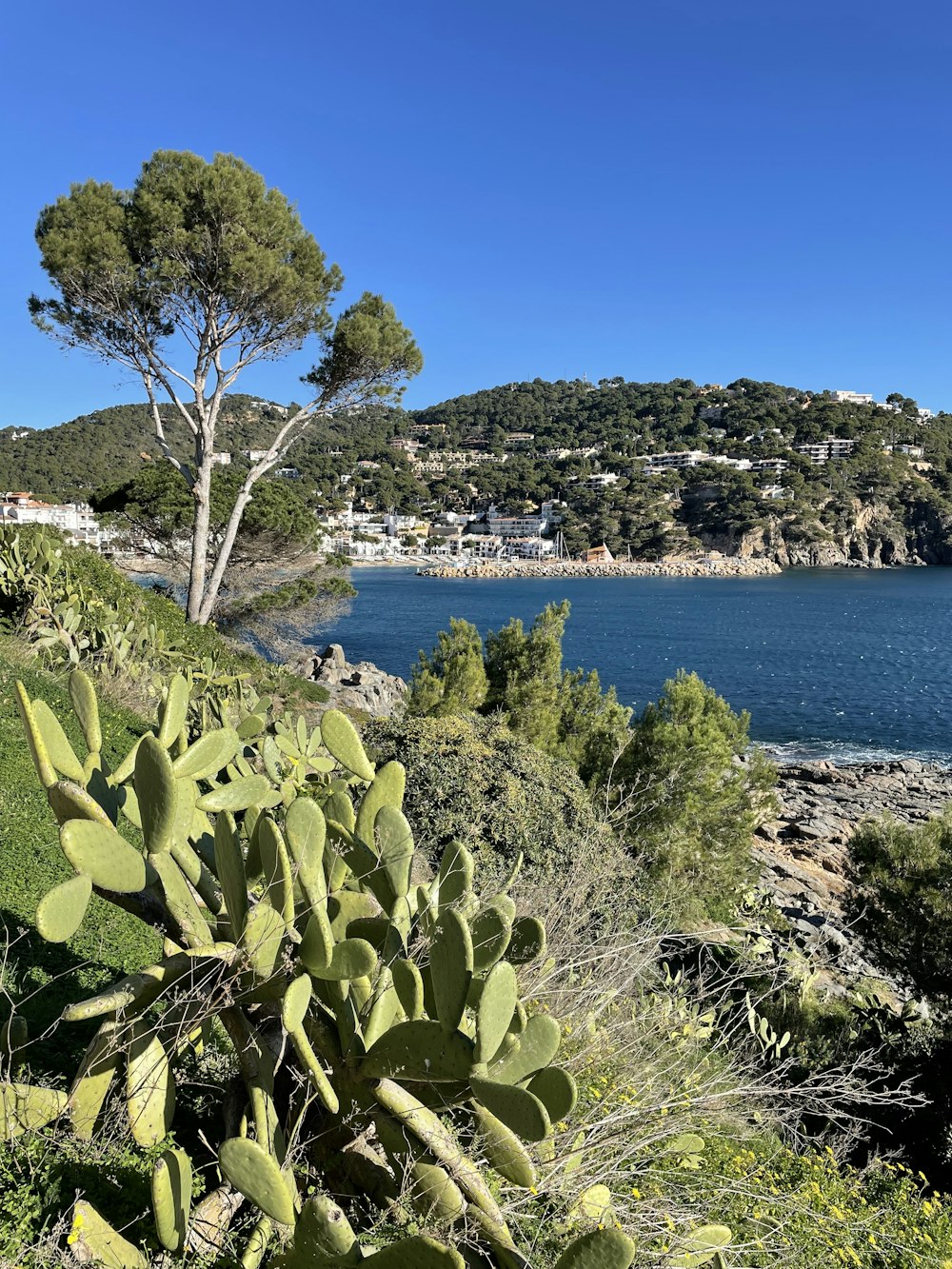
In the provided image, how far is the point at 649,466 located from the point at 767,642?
80.5 m

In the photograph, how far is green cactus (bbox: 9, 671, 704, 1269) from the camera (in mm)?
1639

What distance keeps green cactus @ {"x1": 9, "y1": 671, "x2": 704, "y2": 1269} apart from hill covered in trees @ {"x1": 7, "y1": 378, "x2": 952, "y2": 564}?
5135 cm

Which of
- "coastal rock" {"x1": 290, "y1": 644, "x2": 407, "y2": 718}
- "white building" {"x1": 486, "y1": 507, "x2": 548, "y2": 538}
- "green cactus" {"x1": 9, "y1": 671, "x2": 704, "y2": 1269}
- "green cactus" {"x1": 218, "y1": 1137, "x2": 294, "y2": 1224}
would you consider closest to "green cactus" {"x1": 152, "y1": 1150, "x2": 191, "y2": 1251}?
"green cactus" {"x1": 9, "y1": 671, "x2": 704, "y2": 1269}

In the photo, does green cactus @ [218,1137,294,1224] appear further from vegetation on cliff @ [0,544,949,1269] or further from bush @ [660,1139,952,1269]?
bush @ [660,1139,952,1269]

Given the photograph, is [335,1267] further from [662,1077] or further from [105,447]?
[105,447]

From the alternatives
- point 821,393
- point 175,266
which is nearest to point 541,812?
point 175,266

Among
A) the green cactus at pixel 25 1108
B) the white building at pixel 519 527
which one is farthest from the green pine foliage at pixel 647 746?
the white building at pixel 519 527

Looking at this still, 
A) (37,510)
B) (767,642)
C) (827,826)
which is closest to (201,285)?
(827,826)

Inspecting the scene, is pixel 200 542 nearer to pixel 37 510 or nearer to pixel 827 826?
pixel 827 826

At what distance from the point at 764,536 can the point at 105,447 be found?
6947 centimetres

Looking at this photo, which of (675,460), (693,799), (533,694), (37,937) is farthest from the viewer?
(675,460)

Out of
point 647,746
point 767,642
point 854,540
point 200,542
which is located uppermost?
point 854,540

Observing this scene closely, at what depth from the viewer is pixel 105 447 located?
6153 centimetres

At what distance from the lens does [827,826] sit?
15.8 meters
